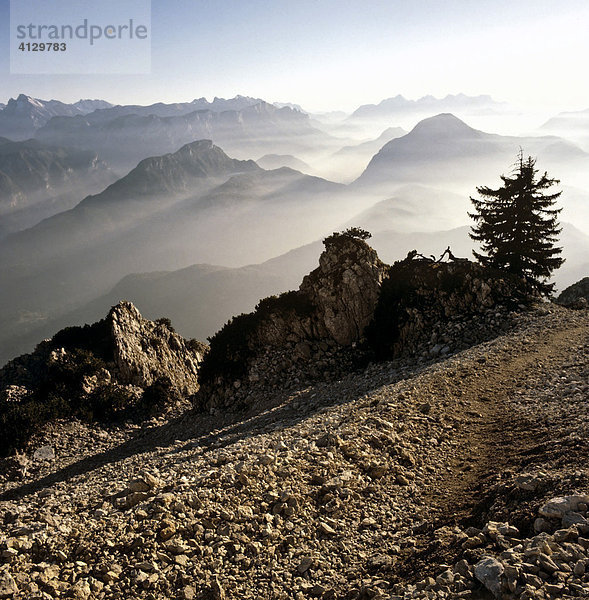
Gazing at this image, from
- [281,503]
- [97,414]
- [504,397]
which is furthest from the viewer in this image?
[97,414]

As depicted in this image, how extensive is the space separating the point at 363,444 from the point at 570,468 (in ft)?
15.3

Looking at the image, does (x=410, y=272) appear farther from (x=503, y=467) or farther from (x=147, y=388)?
(x=147, y=388)

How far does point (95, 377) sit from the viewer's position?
27.8 meters

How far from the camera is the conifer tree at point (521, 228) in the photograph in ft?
109

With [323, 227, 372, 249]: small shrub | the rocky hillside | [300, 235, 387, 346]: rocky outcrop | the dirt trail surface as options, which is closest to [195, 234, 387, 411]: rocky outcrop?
[300, 235, 387, 346]: rocky outcrop

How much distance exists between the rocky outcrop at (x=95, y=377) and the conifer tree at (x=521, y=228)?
29.1 m

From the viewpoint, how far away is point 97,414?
26.0 meters

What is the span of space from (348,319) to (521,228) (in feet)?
64.6

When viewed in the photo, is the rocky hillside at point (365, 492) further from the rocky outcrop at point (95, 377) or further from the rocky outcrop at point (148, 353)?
the rocky outcrop at point (148, 353)

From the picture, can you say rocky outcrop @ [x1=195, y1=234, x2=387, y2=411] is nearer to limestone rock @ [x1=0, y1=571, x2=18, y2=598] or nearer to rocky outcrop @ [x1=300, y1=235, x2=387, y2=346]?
rocky outcrop @ [x1=300, y1=235, x2=387, y2=346]

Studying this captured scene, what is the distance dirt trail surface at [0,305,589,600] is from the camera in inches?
240

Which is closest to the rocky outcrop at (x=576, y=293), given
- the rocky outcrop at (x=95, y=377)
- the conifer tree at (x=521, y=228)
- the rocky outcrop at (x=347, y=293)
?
the conifer tree at (x=521, y=228)

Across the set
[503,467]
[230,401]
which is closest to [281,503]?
[503,467]

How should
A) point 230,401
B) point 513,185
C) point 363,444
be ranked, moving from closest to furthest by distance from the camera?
point 363,444
point 230,401
point 513,185
